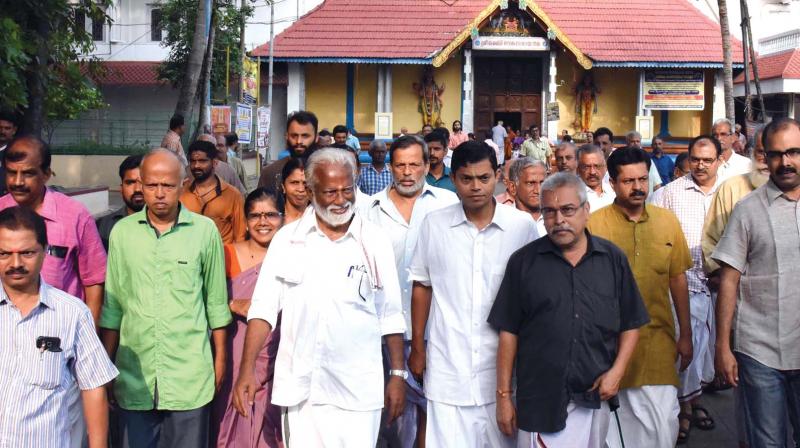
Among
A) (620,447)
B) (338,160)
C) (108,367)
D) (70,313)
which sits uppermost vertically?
(338,160)

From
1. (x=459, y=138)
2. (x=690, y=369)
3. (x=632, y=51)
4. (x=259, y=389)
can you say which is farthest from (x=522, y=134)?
(x=259, y=389)

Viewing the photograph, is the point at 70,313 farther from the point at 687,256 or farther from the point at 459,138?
the point at 459,138

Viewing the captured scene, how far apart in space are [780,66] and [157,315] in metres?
29.0

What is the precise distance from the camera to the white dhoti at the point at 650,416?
5.30 meters

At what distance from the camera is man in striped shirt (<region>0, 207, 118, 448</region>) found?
3.85m

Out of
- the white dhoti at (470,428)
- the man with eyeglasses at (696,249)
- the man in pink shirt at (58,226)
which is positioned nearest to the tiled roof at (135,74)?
the man with eyeglasses at (696,249)

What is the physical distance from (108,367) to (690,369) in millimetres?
4319

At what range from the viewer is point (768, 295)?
15.8 feet

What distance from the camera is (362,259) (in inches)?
179

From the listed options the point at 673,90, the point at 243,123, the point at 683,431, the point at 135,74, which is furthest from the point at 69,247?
the point at 135,74

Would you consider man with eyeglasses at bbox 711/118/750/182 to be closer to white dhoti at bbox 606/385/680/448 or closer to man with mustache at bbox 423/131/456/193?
man with mustache at bbox 423/131/456/193

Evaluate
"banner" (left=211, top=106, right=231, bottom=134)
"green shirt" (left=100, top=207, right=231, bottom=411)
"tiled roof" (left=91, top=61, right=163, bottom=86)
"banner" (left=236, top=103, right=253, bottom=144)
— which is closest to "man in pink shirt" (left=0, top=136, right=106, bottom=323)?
"green shirt" (left=100, top=207, right=231, bottom=411)

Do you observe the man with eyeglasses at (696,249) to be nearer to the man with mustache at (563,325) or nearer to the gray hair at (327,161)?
the man with mustache at (563,325)

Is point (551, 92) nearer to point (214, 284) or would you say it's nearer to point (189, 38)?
point (189, 38)
